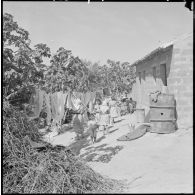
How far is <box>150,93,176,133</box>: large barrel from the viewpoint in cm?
948

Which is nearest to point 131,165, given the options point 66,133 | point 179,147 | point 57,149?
point 179,147

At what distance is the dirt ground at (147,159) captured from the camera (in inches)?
213

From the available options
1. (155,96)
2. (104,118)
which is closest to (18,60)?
(155,96)

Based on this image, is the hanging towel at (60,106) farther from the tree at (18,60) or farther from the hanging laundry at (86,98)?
the tree at (18,60)

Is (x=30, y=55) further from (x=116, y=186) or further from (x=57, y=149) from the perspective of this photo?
(x=116, y=186)

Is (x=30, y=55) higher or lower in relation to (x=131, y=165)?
higher

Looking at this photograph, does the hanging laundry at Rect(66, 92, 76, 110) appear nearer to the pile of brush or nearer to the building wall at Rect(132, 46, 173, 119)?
the building wall at Rect(132, 46, 173, 119)

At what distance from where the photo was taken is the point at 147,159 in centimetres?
750

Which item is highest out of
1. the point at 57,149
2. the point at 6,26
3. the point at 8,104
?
the point at 6,26

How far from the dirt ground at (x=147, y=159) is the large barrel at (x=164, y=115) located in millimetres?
220

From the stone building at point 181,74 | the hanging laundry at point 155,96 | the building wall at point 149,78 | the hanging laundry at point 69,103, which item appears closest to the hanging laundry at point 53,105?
the hanging laundry at point 69,103

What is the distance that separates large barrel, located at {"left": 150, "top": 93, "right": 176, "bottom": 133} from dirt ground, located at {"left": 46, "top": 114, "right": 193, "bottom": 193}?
22cm

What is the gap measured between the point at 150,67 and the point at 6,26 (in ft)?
26.2

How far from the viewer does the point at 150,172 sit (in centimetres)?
638
